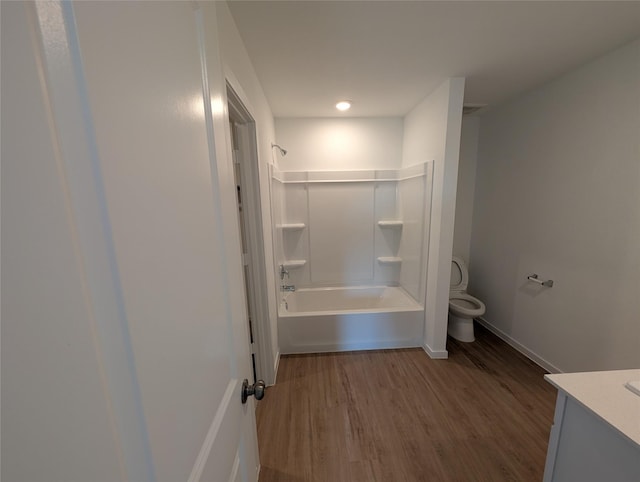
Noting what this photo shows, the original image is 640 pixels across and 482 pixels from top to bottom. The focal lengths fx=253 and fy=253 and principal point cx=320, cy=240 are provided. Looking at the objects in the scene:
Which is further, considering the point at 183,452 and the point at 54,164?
the point at 183,452

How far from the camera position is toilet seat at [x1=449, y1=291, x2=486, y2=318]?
2.67 metres

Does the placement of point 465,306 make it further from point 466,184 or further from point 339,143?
point 339,143

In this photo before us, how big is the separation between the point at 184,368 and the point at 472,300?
319 centimetres

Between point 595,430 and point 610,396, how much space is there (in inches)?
5.1

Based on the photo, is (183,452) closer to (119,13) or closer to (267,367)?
A: (119,13)

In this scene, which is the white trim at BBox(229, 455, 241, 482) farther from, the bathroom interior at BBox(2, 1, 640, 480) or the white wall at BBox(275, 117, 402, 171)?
the white wall at BBox(275, 117, 402, 171)

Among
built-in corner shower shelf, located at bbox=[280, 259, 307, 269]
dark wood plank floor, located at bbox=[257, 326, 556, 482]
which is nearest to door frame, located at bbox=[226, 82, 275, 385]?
dark wood plank floor, located at bbox=[257, 326, 556, 482]

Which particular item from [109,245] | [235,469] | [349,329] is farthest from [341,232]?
[109,245]

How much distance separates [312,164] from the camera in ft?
10.3

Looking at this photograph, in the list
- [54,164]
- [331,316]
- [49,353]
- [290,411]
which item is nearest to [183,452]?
[49,353]

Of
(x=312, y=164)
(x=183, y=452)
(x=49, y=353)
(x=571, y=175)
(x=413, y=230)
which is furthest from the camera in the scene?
(x=312, y=164)

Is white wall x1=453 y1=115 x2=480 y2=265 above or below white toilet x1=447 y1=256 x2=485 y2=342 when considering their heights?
above

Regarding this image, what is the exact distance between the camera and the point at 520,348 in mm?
2547

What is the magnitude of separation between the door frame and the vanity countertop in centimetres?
168
